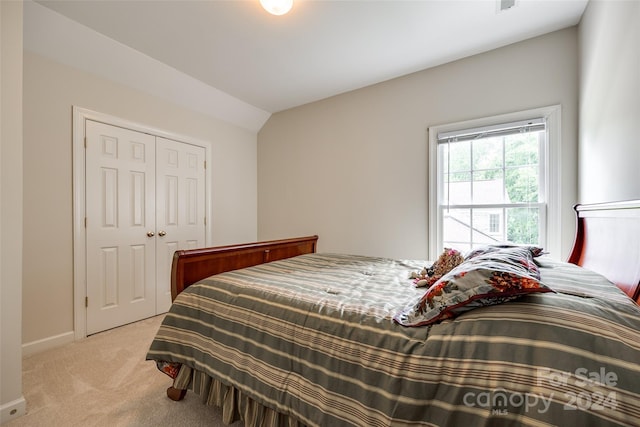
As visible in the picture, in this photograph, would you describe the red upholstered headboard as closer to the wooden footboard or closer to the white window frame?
the white window frame

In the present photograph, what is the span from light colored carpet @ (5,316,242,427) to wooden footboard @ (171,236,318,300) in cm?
65

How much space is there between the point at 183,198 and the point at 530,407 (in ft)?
11.5

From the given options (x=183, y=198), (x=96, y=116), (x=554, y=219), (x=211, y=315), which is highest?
(x=96, y=116)

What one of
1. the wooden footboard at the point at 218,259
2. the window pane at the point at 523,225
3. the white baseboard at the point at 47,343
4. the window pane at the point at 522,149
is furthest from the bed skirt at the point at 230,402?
the window pane at the point at 522,149

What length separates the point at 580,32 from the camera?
7.11 feet

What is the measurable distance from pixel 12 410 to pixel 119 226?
161 cm

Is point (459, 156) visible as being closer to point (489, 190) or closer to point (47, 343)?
point (489, 190)

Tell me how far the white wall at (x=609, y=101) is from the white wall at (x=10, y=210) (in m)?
3.14

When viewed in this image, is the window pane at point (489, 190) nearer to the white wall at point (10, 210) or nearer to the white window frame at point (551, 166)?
the white window frame at point (551, 166)

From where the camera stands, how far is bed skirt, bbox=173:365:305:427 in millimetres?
1199

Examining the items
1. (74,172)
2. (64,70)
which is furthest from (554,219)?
(64,70)

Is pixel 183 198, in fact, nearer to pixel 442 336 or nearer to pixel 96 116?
pixel 96 116

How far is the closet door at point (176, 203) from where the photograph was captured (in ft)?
10.1

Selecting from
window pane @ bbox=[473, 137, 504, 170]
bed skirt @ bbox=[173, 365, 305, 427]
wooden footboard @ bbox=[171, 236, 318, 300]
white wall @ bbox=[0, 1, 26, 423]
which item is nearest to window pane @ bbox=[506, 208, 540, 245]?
window pane @ bbox=[473, 137, 504, 170]
